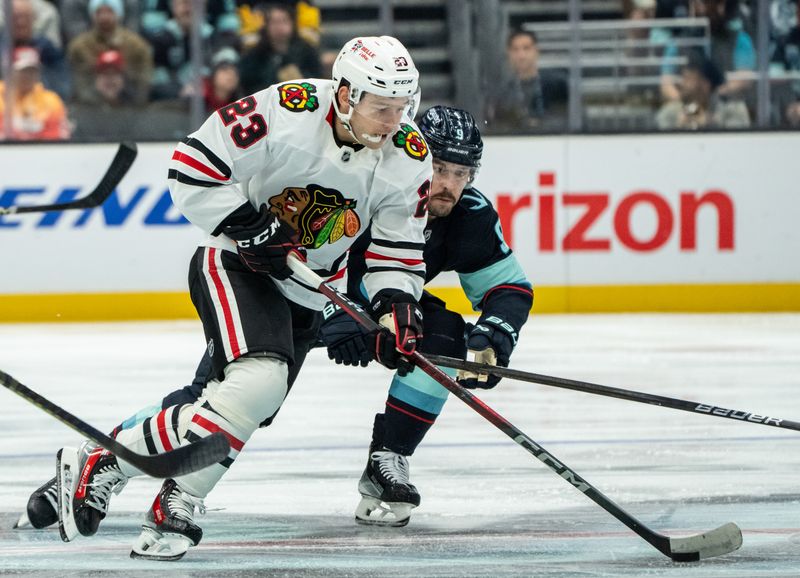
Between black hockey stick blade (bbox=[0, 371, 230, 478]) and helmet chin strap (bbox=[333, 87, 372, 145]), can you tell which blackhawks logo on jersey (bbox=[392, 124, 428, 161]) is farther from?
black hockey stick blade (bbox=[0, 371, 230, 478])

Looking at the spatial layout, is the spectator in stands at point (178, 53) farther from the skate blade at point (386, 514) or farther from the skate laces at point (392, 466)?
the skate blade at point (386, 514)

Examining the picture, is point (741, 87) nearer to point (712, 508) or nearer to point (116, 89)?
point (116, 89)

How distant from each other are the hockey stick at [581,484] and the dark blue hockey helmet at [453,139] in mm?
441

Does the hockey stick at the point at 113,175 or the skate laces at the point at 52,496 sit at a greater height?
the hockey stick at the point at 113,175

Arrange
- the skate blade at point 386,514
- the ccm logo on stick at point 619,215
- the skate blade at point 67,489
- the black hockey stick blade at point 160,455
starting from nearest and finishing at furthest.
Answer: the black hockey stick blade at point 160,455 → the skate blade at point 67,489 → the skate blade at point 386,514 → the ccm logo on stick at point 619,215

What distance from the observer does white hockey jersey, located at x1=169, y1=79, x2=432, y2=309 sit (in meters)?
2.90

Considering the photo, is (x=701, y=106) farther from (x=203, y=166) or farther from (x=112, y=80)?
(x=203, y=166)

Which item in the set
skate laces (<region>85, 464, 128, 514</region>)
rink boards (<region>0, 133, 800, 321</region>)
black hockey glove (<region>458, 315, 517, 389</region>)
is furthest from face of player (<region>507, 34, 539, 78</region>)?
skate laces (<region>85, 464, 128, 514</region>)

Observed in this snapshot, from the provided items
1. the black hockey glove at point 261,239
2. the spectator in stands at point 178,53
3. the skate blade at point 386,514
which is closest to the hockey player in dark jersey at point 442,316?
the skate blade at point 386,514

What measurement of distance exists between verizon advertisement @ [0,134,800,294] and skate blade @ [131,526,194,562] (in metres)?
4.71

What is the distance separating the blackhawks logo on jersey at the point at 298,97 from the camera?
2.97m

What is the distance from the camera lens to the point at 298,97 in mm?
2990

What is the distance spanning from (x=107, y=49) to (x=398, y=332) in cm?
527

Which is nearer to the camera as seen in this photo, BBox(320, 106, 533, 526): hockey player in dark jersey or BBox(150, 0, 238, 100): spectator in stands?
BBox(320, 106, 533, 526): hockey player in dark jersey
